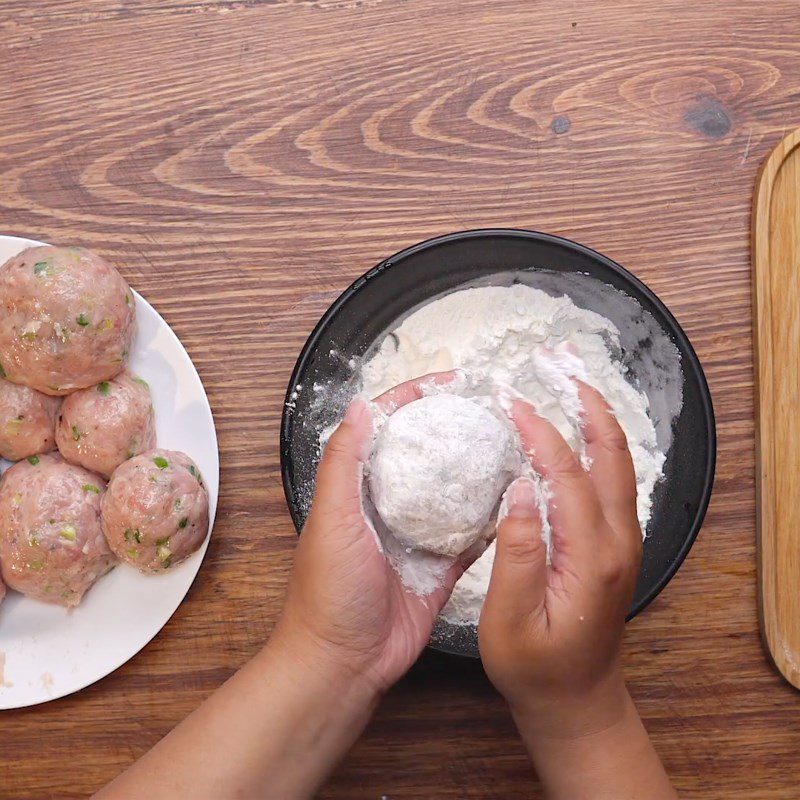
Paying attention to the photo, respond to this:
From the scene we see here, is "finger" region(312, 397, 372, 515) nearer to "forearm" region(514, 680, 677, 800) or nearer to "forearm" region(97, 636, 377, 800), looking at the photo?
"forearm" region(97, 636, 377, 800)

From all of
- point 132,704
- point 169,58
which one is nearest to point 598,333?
point 169,58

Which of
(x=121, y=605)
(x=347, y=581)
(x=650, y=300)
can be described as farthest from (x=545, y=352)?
(x=121, y=605)

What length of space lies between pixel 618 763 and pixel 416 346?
547 mm

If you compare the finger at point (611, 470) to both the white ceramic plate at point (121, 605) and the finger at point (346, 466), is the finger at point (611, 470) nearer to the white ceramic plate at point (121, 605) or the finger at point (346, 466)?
the finger at point (346, 466)

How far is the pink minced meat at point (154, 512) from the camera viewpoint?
0.95 meters

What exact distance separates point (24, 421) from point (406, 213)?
0.59 meters

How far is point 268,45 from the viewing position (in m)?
1.09

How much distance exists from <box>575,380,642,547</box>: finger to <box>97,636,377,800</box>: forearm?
0.35 metres

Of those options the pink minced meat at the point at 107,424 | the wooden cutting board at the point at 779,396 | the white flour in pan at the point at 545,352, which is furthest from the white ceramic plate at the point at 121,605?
the wooden cutting board at the point at 779,396

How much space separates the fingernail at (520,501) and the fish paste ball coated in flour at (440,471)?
46 millimetres

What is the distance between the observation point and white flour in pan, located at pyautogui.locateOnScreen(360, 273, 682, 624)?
0.98 metres

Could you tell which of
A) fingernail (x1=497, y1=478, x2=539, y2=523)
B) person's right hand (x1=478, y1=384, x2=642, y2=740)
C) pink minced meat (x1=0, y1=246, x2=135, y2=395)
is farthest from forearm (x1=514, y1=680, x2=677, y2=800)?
pink minced meat (x1=0, y1=246, x2=135, y2=395)

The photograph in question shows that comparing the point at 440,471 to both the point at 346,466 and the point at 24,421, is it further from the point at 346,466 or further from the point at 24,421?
the point at 24,421

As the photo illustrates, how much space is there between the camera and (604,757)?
2.72 feet
